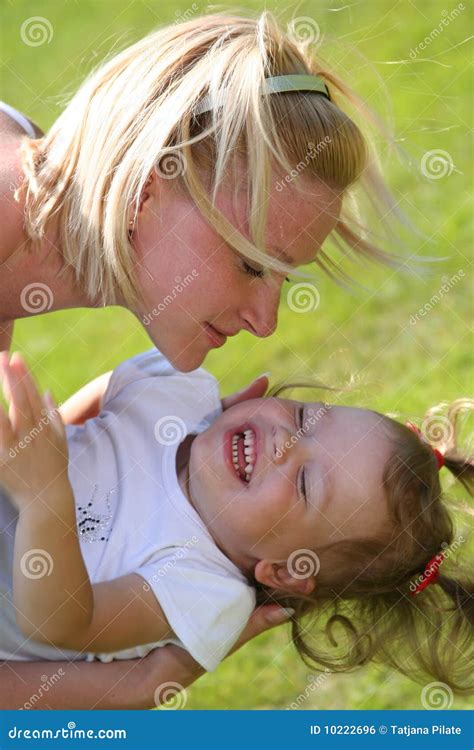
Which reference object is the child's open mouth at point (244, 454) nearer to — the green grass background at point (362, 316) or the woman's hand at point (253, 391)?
the woman's hand at point (253, 391)

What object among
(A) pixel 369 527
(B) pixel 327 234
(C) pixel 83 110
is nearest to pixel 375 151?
(B) pixel 327 234

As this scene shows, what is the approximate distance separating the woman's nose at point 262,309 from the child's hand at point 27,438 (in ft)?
1.98

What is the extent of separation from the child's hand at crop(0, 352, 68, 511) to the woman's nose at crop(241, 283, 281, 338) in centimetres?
60

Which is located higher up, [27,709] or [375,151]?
[375,151]

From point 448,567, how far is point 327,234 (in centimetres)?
100

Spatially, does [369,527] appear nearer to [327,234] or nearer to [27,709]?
[327,234]

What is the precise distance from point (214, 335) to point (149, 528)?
53cm

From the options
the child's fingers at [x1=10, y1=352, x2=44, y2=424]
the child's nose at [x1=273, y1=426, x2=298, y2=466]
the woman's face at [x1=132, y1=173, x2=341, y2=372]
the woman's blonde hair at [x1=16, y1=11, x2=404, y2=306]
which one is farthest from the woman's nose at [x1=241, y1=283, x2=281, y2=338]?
the child's fingers at [x1=10, y1=352, x2=44, y2=424]

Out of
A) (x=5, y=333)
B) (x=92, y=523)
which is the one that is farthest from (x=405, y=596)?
(x=5, y=333)

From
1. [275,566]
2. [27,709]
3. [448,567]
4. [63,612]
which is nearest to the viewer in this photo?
[63,612]

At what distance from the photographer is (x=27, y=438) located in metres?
2.21

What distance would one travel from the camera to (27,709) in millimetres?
2516

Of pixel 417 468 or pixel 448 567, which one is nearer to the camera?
pixel 417 468

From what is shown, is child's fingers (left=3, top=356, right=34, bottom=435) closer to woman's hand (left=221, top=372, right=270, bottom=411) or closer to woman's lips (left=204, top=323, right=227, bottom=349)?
woman's lips (left=204, top=323, right=227, bottom=349)
